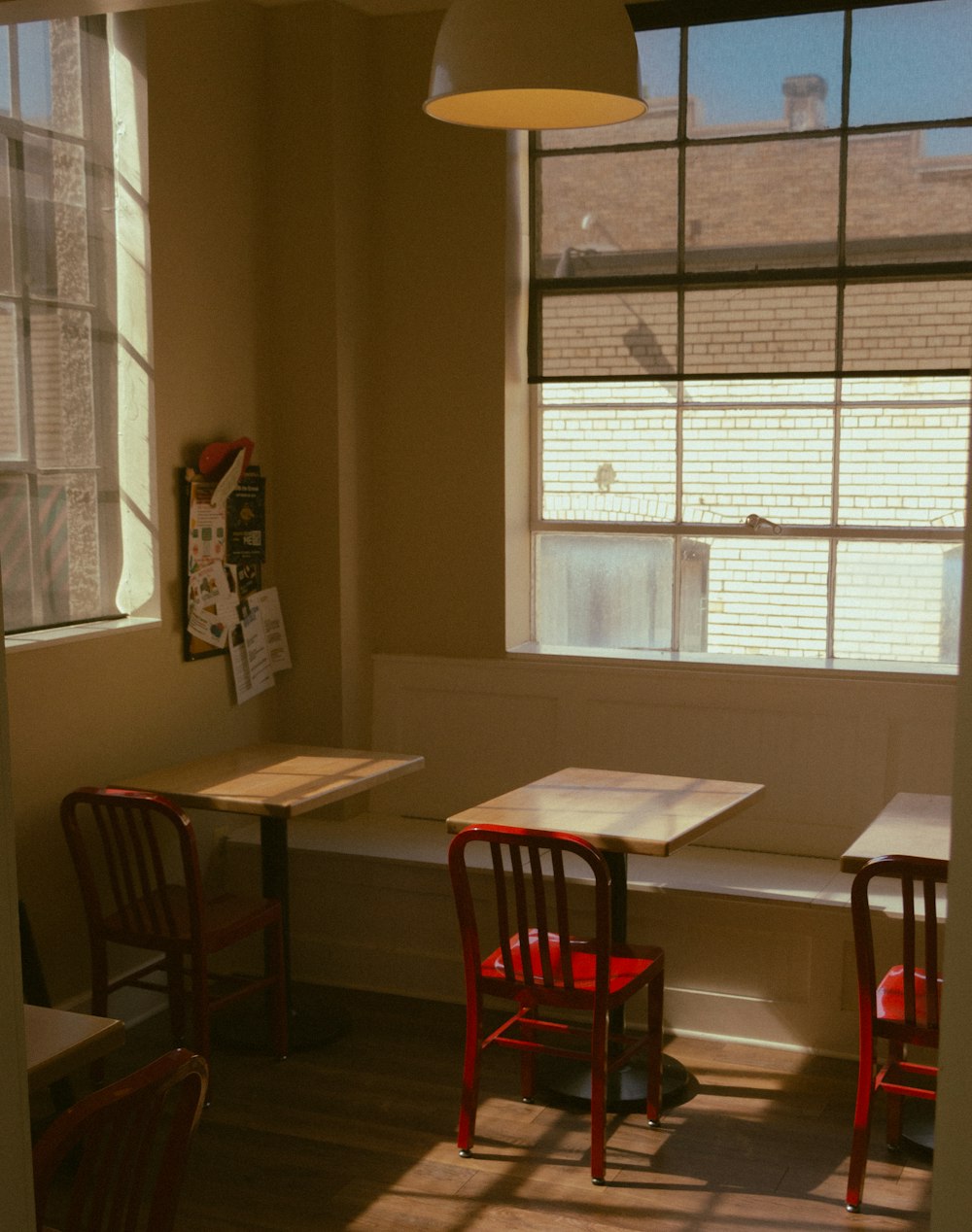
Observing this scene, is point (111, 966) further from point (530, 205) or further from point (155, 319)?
point (530, 205)

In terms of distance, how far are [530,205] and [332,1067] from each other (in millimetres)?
3032

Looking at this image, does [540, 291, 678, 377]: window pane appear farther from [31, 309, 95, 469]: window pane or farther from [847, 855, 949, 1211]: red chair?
→ [847, 855, 949, 1211]: red chair

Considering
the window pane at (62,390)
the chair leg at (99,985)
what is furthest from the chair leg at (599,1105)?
the window pane at (62,390)

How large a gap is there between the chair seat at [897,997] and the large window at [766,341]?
1420 mm

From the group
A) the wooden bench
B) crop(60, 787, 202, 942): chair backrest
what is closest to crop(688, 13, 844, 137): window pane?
the wooden bench

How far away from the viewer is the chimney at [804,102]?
4.51m

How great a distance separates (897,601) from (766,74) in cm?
182

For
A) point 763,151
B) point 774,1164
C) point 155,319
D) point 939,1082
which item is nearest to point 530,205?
point 763,151

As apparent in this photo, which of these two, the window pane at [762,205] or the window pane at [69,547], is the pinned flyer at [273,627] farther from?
the window pane at [762,205]

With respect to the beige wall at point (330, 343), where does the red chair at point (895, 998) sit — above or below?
below

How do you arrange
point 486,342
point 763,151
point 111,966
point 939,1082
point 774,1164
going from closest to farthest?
point 939,1082
point 774,1164
point 111,966
point 763,151
point 486,342

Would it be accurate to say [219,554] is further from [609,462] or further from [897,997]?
[897,997]

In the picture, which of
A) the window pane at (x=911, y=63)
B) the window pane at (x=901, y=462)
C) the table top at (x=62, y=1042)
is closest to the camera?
the table top at (x=62, y=1042)

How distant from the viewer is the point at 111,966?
4.31m
